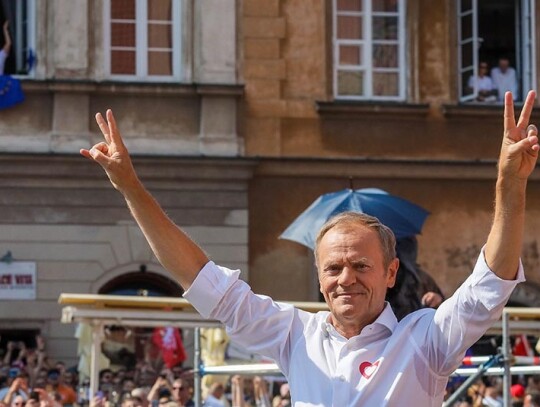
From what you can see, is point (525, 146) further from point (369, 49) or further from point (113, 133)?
point (369, 49)

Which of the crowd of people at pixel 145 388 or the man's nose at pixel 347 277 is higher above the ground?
the man's nose at pixel 347 277

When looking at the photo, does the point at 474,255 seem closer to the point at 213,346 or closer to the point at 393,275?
the point at 213,346

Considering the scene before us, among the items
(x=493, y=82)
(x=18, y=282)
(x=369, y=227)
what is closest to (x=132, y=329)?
(x=18, y=282)

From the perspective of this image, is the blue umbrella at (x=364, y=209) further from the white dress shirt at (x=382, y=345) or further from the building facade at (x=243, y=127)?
the white dress shirt at (x=382, y=345)

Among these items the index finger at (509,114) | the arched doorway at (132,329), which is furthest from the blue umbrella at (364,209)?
the index finger at (509,114)

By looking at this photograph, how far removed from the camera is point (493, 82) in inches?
1002

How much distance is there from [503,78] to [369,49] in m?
1.86

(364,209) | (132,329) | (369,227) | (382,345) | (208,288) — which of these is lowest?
(132,329)

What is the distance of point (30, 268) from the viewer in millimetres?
23688

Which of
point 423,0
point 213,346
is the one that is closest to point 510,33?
point 423,0

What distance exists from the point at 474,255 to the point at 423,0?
3.47 metres

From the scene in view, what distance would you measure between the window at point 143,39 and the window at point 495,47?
152 inches

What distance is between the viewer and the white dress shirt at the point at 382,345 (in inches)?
208

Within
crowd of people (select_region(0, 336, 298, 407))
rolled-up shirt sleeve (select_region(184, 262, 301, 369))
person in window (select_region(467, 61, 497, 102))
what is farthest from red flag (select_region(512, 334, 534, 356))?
rolled-up shirt sleeve (select_region(184, 262, 301, 369))
